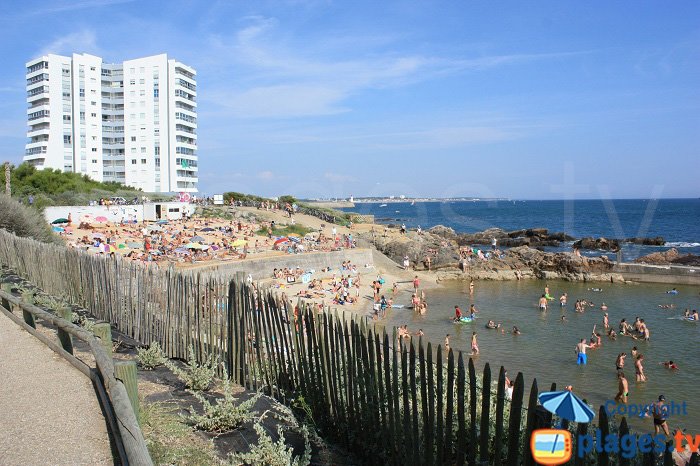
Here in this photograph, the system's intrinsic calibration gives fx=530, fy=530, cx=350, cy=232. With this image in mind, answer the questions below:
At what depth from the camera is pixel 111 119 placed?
74750 millimetres

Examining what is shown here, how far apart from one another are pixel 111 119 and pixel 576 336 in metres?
70.8

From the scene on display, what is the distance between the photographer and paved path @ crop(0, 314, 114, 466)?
4.29 m

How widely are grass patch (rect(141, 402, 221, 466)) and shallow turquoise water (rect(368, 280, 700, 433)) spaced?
11145 millimetres

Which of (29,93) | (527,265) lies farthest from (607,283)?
(29,93)

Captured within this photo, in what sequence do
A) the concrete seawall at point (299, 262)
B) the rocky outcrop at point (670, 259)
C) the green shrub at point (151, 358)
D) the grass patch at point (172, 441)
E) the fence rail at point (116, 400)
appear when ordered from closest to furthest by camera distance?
the fence rail at point (116, 400) < the grass patch at point (172, 441) < the green shrub at point (151, 358) < the concrete seawall at point (299, 262) < the rocky outcrop at point (670, 259)

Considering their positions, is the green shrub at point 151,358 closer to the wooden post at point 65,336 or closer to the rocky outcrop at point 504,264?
the wooden post at point 65,336

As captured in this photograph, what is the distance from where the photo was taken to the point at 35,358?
708 centimetres

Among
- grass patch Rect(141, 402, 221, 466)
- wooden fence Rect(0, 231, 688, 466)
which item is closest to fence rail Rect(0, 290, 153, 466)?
grass patch Rect(141, 402, 221, 466)

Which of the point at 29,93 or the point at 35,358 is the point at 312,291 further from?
the point at 29,93

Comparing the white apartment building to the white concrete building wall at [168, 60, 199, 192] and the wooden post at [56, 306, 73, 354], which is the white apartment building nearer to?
the white concrete building wall at [168, 60, 199, 192]

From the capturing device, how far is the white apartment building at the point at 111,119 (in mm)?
71812

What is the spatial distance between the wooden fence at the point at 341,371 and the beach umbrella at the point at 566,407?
0.80 feet

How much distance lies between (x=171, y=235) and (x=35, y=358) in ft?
92.0

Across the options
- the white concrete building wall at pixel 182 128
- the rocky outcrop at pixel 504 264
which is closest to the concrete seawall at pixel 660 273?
the rocky outcrop at pixel 504 264
